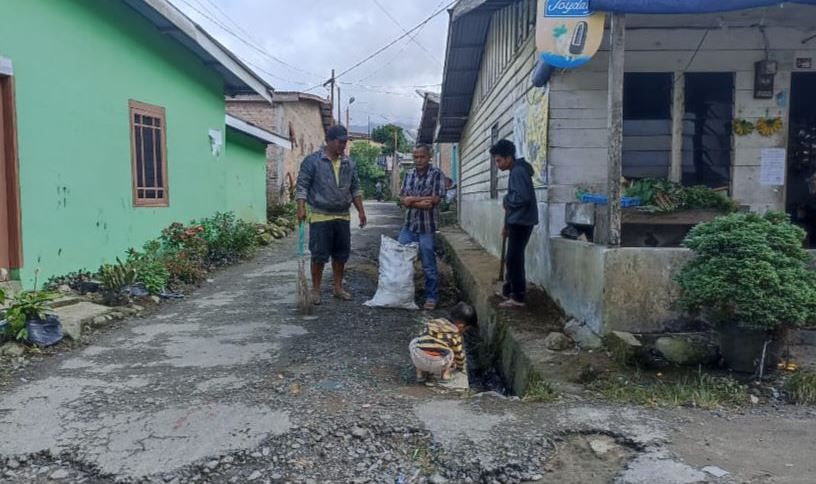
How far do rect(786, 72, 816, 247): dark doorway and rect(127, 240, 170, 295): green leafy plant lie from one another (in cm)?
699

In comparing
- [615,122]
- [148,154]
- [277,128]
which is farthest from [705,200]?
[277,128]

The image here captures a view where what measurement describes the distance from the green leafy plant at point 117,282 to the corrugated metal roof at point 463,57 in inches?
198

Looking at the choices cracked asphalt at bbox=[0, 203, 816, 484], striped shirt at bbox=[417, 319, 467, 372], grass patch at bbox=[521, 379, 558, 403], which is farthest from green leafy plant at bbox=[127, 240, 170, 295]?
grass patch at bbox=[521, 379, 558, 403]

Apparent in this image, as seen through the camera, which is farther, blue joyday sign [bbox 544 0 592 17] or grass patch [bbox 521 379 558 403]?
blue joyday sign [bbox 544 0 592 17]

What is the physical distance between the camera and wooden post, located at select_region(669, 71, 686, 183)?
5.96 m

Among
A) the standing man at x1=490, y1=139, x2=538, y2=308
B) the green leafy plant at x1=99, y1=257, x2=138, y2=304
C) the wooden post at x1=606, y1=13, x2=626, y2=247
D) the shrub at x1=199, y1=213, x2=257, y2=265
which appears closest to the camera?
the wooden post at x1=606, y1=13, x2=626, y2=247

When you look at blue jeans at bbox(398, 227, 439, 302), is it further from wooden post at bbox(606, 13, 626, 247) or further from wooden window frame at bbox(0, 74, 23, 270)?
wooden window frame at bbox(0, 74, 23, 270)

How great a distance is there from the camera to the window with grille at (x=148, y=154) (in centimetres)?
827

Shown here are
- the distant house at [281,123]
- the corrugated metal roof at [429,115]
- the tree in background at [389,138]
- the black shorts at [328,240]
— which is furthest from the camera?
the tree in background at [389,138]

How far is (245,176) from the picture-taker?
46.4ft

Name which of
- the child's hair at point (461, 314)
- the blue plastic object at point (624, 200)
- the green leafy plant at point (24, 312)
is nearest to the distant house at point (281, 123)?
the child's hair at point (461, 314)

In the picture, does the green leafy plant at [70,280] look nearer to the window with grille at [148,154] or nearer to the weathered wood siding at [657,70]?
the window with grille at [148,154]

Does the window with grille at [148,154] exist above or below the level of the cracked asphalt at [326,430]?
above

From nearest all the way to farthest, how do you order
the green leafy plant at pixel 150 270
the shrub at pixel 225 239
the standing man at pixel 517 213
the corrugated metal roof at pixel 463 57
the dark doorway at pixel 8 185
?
the standing man at pixel 517 213 → the dark doorway at pixel 8 185 → the green leafy plant at pixel 150 270 → the corrugated metal roof at pixel 463 57 → the shrub at pixel 225 239
